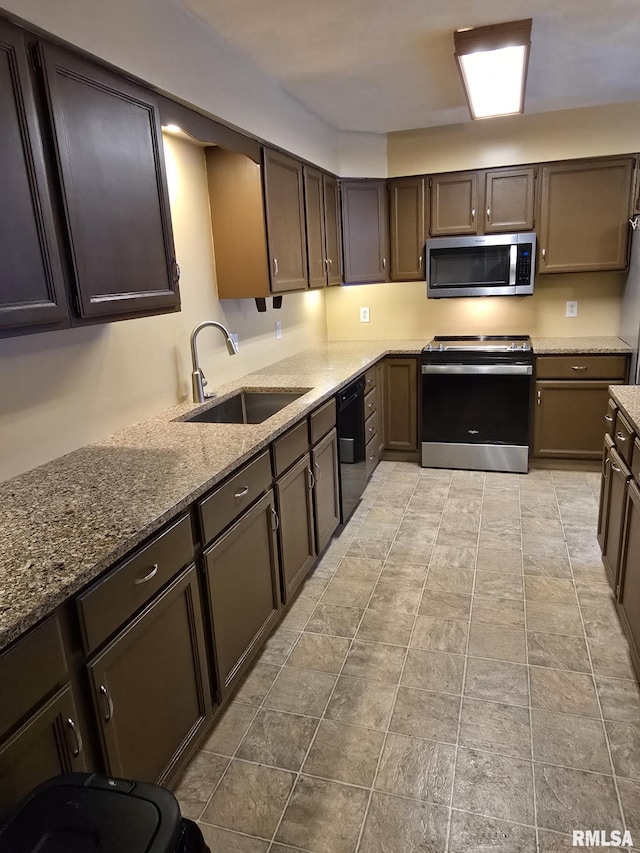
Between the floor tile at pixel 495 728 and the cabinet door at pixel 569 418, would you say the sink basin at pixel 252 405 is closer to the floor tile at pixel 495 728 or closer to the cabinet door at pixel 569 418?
the floor tile at pixel 495 728

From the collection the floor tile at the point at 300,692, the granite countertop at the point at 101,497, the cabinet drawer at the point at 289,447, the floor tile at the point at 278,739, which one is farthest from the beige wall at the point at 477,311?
the floor tile at the point at 278,739

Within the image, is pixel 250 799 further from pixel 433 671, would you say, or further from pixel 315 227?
pixel 315 227

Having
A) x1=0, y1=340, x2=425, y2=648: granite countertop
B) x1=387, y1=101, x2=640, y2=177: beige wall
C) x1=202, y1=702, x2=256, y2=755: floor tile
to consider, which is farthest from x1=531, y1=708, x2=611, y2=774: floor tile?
x1=387, y1=101, x2=640, y2=177: beige wall

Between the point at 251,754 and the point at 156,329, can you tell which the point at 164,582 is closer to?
the point at 251,754

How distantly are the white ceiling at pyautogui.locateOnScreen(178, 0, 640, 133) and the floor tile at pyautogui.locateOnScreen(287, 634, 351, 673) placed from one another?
8.15 ft

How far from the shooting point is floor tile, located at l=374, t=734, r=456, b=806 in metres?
1.66

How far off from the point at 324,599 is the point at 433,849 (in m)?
1.26

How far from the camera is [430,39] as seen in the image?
2562mm

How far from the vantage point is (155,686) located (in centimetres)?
151

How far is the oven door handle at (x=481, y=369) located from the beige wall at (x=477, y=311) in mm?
666

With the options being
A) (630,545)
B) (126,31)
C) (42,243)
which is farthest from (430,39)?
(630,545)

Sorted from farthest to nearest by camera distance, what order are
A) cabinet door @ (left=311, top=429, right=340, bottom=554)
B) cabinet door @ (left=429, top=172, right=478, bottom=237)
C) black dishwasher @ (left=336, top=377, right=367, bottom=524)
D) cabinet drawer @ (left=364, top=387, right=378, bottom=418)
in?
cabinet door @ (left=429, top=172, right=478, bottom=237)
cabinet drawer @ (left=364, top=387, right=378, bottom=418)
black dishwasher @ (left=336, top=377, right=367, bottom=524)
cabinet door @ (left=311, top=429, right=340, bottom=554)

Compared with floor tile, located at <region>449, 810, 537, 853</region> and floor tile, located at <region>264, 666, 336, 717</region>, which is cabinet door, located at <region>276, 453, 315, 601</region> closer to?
floor tile, located at <region>264, 666, 336, 717</region>

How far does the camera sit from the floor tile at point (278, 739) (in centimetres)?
180
